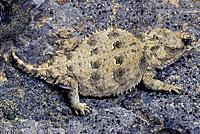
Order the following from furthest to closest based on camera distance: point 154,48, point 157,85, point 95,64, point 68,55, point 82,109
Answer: point 154,48 → point 68,55 → point 157,85 → point 95,64 → point 82,109

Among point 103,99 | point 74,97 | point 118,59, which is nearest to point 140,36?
point 118,59

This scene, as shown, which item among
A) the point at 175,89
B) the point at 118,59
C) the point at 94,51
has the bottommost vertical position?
the point at 175,89

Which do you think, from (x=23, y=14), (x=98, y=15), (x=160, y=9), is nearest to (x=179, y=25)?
(x=160, y=9)

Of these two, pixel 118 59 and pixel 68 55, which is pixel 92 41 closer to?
pixel 68 55

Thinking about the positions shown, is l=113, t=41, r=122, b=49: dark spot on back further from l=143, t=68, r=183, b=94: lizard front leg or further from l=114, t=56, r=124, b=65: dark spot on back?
l=143, t=68, r=183, b=94: lizard front leg

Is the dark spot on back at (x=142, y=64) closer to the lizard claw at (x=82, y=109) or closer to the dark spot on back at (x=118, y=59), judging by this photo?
the dark spot on back at (x=118, y=59)

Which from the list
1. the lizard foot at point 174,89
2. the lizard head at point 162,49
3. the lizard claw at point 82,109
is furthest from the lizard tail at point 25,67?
the lizard foot at point 174,89

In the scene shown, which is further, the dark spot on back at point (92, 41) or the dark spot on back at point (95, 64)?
the dark spot on back at point (92, 41)

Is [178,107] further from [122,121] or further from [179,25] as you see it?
[179,25]
